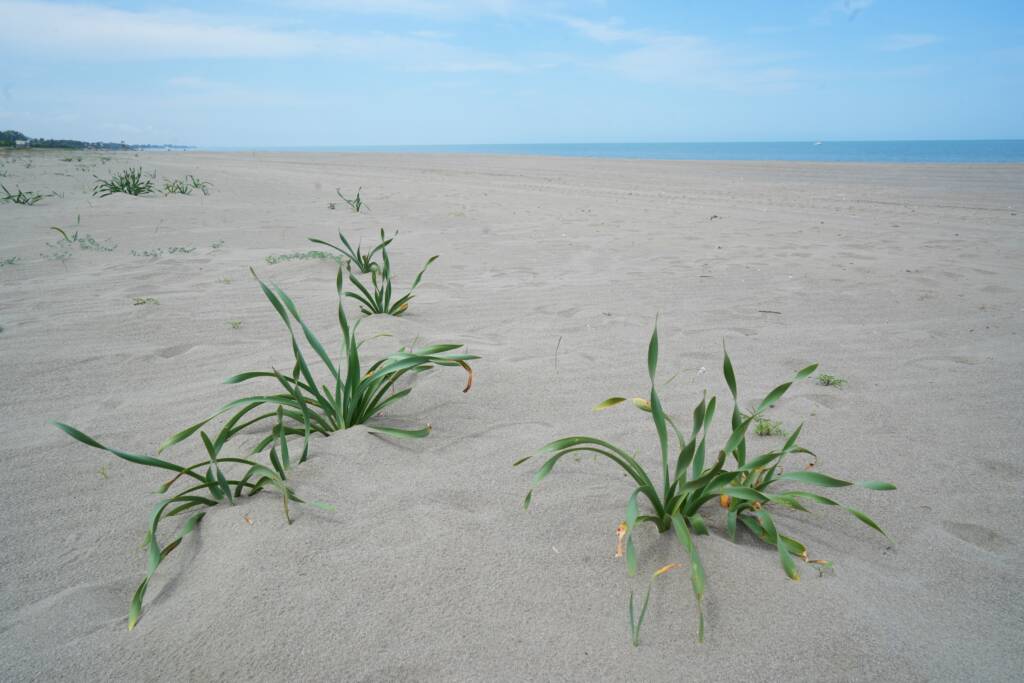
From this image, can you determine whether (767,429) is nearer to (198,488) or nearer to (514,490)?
(514,490)

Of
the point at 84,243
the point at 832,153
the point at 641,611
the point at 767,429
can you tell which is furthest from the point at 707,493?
the point at 832,153

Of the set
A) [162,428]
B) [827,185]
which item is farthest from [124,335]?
[827,185]

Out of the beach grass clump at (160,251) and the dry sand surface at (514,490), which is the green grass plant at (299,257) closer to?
the dry sand surface at (514,490)

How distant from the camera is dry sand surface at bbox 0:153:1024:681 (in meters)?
1.21

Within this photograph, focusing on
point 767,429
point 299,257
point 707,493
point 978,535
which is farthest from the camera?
point 299,257

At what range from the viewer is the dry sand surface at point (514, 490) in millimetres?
1213

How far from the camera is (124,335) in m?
3.11

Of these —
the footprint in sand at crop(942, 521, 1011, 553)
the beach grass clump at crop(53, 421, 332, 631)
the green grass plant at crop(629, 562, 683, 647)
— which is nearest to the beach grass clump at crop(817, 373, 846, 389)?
the footprint in sand at crop(942, 521, 1011, 553)

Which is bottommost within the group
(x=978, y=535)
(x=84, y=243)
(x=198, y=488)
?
(x=978, y=535)

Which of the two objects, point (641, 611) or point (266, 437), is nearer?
point (641, 611)

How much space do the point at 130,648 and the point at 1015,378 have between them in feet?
10.8

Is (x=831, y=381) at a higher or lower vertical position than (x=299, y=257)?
lower

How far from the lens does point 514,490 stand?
1730 millimetres

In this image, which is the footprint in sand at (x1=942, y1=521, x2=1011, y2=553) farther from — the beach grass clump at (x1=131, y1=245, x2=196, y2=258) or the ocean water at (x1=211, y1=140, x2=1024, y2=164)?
the ocean water at (x1=211, y1=140, x2=1024, y2=164)
